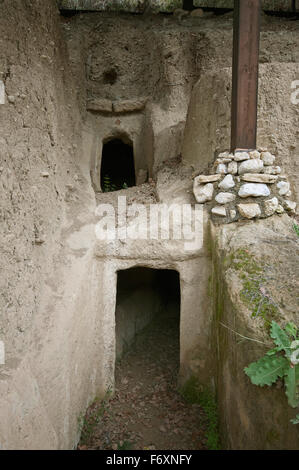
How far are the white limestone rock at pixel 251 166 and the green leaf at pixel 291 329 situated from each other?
6.59 ft

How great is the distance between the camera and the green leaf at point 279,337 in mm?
2395

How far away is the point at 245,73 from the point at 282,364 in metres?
3.16

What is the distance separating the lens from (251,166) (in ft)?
12.4

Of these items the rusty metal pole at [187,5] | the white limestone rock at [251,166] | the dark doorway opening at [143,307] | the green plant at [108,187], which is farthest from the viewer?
the rusty metal pole at [187,5]

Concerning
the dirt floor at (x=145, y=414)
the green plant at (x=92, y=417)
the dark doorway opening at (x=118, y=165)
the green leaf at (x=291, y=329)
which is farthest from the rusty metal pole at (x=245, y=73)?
the dark doorway opening at (x=118, y=165)

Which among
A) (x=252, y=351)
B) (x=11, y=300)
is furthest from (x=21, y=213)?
(x=252, y=351)

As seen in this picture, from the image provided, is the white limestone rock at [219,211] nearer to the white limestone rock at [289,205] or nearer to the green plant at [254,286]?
the green plant at [254,286]

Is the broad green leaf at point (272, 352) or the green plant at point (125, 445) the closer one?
the broad green leaf at point (272, 352)

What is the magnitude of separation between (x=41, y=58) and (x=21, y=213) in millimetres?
2107

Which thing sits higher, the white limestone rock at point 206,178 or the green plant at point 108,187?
the white limestone rock at point 206,178

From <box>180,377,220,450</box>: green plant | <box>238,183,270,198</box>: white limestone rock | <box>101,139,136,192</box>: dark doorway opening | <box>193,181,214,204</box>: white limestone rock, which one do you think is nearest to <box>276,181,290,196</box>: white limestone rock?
<box>238,183,270,198</box>: white limestone rock

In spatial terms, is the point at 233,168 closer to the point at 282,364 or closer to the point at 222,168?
the point at 222,168

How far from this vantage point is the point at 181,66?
6.61 metres

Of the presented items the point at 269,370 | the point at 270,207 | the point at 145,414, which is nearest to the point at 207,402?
the point at 145,414
